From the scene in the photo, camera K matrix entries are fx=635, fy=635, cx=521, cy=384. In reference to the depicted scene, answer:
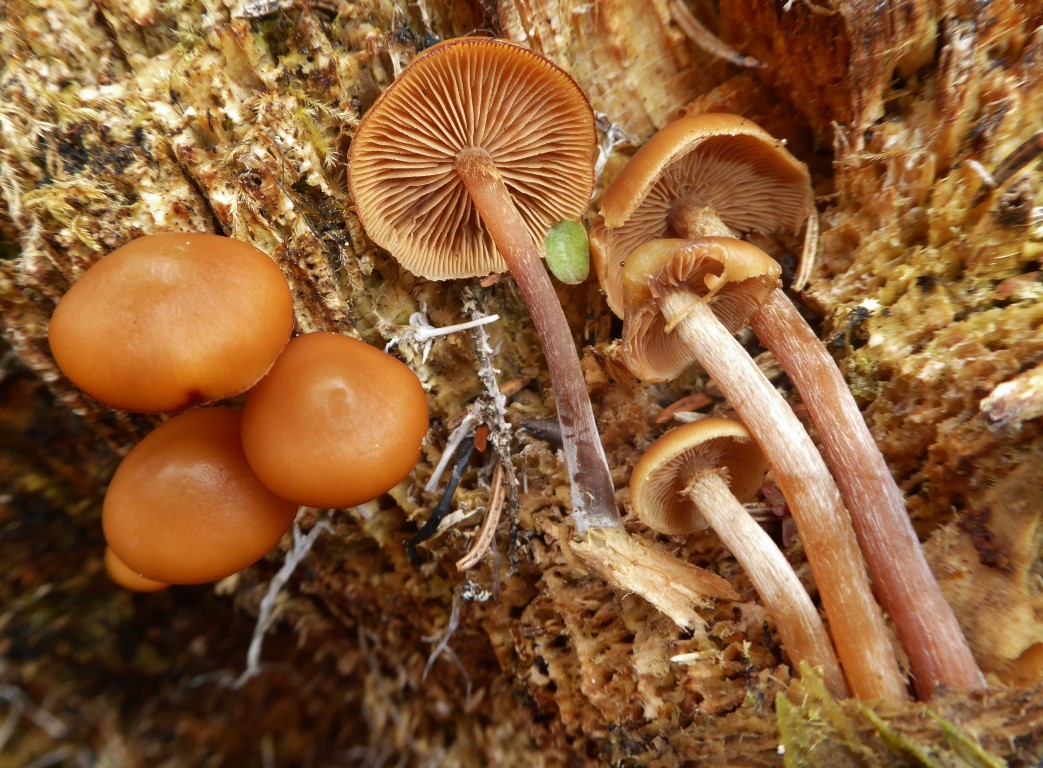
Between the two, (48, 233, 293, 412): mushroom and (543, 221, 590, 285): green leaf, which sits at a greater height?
(48, 233, 293, 412): mushroom

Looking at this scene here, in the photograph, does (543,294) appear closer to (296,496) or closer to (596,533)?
(596,533)

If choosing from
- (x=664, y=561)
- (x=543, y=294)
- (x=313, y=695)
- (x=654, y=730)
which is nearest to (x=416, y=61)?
(x=543, y=294)

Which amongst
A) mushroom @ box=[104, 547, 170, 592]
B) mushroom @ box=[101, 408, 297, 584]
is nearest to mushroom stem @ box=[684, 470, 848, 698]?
mushroom @ box=[101, 408, 297, 584]

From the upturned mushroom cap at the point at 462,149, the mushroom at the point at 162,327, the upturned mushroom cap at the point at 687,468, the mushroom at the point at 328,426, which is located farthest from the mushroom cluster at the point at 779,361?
the mushroom at the point at 162,327

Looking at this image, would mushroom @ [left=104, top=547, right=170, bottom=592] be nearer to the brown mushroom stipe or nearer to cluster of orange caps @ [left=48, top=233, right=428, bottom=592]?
cluster of orange caps @ [left=48, top=233, right=428, bottom=592]

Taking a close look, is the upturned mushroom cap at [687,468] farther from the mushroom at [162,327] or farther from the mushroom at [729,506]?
the mushroom at [162,327]

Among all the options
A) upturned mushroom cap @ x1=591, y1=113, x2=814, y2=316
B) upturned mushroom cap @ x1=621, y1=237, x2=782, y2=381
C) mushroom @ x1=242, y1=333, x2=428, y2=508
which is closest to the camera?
mushroom @ x1=242, y1=333, x2=428, y2=508
